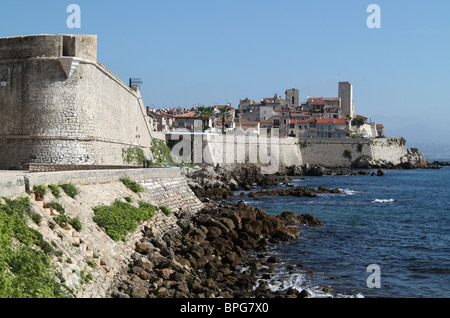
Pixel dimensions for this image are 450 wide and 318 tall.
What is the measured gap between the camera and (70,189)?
1503 centimetres

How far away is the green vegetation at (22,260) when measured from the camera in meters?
9.23

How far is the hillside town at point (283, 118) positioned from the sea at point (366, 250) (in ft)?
130

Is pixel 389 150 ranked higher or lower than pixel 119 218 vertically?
higher

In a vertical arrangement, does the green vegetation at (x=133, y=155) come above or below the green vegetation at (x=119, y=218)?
above

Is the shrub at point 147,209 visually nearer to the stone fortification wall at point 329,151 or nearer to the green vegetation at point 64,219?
the green vegetation at point 64,219

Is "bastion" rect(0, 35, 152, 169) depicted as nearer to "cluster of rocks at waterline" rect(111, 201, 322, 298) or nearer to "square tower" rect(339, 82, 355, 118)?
"cluster of rocks at waterline" rect(111, 201, 322, 298)

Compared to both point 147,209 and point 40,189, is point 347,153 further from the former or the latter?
point 40,189

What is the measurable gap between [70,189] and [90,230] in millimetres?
1785

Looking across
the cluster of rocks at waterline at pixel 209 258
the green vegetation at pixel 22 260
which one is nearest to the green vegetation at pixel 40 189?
the green vegetation at pixel 22 260

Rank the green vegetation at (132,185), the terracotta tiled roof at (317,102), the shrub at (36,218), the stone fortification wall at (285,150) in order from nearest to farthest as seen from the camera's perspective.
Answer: the shrub at (36,218) < the green vegetation at (132,185) < the stone fortification wall at (285,150) < the terracotta tiled roof at (317,102)

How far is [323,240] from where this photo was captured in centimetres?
2402

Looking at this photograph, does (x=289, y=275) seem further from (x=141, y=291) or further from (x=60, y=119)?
(x=60, y=119)

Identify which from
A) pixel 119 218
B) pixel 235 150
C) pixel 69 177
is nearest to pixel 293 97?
pixel 235 150
